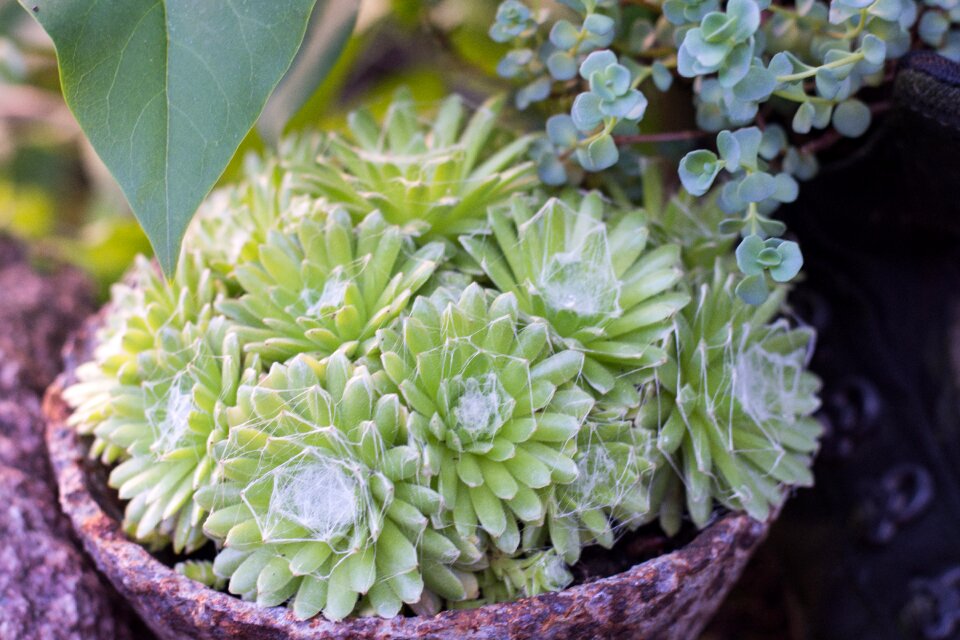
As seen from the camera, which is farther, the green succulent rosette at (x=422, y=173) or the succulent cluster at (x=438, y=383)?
the green succulent rosette at (x=422, y=173)

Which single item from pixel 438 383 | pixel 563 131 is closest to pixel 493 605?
pixel 438 383

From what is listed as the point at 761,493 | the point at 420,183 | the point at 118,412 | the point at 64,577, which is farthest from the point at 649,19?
the point at 64,577

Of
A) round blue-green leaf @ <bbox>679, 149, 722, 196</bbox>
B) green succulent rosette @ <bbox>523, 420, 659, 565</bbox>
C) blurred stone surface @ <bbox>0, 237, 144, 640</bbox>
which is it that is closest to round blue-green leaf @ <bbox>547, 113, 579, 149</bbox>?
round blue-green leaf @ <bbox>679, 149, 722, 196</bbox>

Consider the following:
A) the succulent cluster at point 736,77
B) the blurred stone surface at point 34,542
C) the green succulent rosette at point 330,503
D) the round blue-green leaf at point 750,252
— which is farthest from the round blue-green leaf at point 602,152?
the blurred stone surface at point 34,542

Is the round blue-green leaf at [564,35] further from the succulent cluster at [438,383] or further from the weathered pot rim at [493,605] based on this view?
the weathered pot rim at [493,605]

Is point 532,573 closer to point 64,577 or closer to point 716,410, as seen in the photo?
point 716,410
